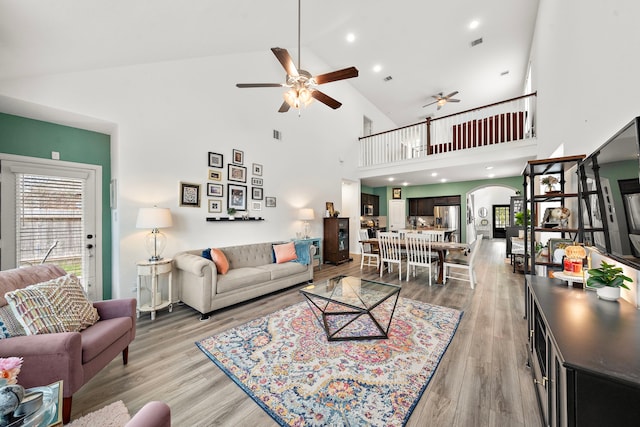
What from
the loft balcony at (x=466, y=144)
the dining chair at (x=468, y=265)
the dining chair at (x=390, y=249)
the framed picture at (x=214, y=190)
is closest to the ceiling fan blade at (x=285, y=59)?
the framed picture at (x=214, y=190)

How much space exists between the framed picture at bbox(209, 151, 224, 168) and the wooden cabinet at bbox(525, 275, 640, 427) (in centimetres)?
428

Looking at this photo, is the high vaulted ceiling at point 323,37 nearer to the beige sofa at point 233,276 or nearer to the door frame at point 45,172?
the door frame at point 45,172

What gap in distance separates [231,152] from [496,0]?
5477 millimetres

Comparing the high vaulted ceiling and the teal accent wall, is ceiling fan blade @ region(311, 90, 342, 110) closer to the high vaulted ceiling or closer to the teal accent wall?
the high vaulted ceiling


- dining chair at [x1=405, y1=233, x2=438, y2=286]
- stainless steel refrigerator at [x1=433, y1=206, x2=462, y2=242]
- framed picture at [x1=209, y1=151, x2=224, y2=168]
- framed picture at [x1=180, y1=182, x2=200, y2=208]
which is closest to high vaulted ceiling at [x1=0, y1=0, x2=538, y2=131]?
framed picture at [x1=209, y1=151, x2=224, y2=168]

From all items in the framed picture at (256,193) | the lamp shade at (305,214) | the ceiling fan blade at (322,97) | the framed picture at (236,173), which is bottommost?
the lamp shade at (305,214)

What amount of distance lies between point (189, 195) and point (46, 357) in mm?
2630

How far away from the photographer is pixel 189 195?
372 centimetres

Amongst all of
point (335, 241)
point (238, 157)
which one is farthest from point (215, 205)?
point (335, 241)

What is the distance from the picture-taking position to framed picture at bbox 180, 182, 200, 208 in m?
3.64

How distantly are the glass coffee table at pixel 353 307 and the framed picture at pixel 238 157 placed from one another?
108 inches

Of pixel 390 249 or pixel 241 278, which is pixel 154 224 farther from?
pixel 390 249

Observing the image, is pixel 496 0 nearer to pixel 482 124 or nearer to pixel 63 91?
pixel 482 124

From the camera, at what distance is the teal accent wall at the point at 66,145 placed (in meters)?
2.71
